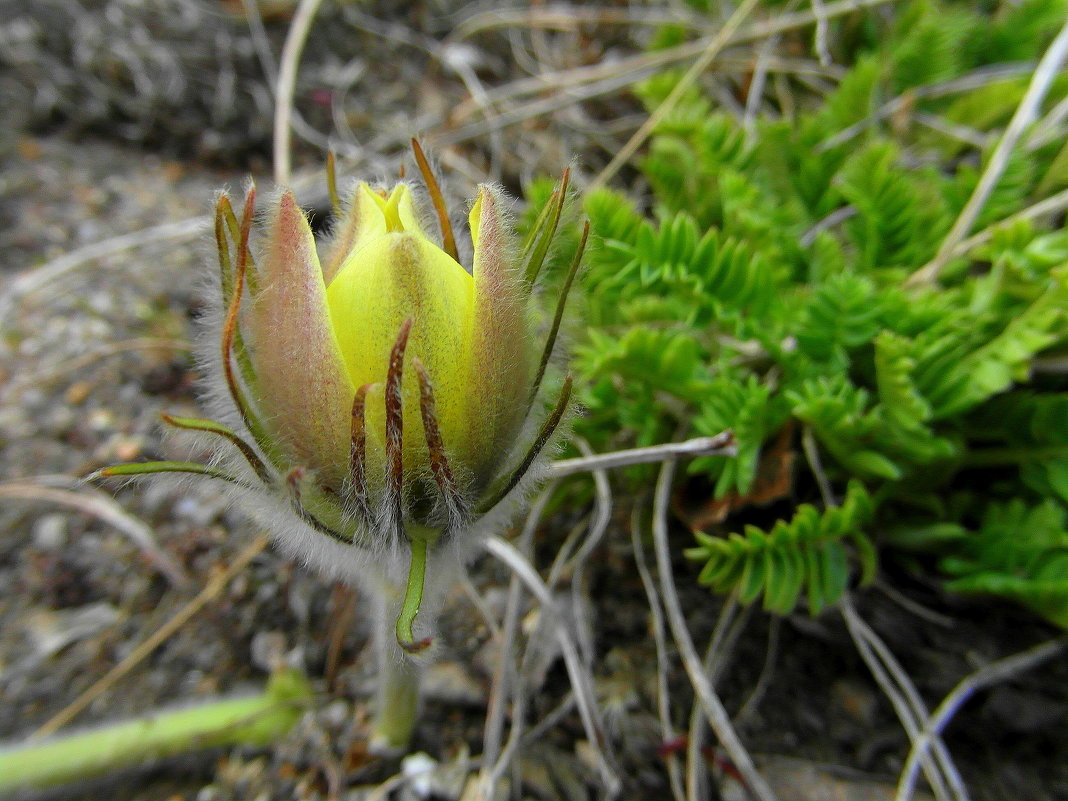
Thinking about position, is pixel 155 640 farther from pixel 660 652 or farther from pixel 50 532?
pixel 660 652

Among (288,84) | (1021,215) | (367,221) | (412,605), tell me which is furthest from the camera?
(288,84)

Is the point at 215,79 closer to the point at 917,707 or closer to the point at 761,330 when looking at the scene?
the point at 761,330

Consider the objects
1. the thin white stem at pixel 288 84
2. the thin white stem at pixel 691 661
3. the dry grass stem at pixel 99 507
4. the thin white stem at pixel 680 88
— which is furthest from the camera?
the thin white stem at pixel 288 84

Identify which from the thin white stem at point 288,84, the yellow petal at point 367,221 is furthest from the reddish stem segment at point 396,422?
the thin white stem at point 288,84

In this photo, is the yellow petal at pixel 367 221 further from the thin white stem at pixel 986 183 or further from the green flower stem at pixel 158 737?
the thin white stem at pixel 986 183

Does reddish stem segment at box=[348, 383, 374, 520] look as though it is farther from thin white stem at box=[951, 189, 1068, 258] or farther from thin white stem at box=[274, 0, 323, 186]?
thin white stem at box=[274, 0, 323, 186]

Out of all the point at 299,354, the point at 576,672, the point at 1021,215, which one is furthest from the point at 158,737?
the point at 1021,215
